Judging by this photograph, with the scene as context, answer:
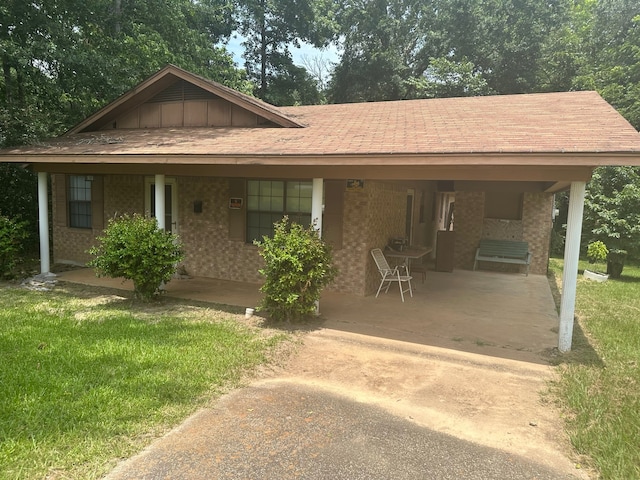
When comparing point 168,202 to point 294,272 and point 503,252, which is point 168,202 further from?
point 503,252

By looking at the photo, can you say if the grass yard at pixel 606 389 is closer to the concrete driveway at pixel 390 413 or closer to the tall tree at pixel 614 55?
the concrete driveway at pixel 390 413

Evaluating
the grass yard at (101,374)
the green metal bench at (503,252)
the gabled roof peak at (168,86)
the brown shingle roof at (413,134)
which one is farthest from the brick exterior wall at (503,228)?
the grass yard at (101,374)

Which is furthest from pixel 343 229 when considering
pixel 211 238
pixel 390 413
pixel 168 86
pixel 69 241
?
pixel 69 241

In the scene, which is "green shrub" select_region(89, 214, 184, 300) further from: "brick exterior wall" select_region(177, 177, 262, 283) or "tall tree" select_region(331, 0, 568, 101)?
"tall tree" select_region(331, 0, 568, 101)

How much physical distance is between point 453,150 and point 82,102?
1387 centimetres

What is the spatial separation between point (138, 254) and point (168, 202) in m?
3.14

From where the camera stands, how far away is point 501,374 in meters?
4.79

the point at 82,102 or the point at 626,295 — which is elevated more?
the point at 82,102

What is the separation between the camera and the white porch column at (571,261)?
205 inches

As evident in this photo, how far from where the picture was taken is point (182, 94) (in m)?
9.89

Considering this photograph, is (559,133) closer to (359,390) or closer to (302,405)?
(359,390)

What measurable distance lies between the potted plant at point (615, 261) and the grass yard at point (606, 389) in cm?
490

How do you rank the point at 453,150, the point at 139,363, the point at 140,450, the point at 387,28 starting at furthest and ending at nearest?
the point at 387,28 < the point at 453,150 < the point at 139,363 < the point at 140,450

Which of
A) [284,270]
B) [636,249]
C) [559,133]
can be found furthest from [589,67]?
[284,270]
